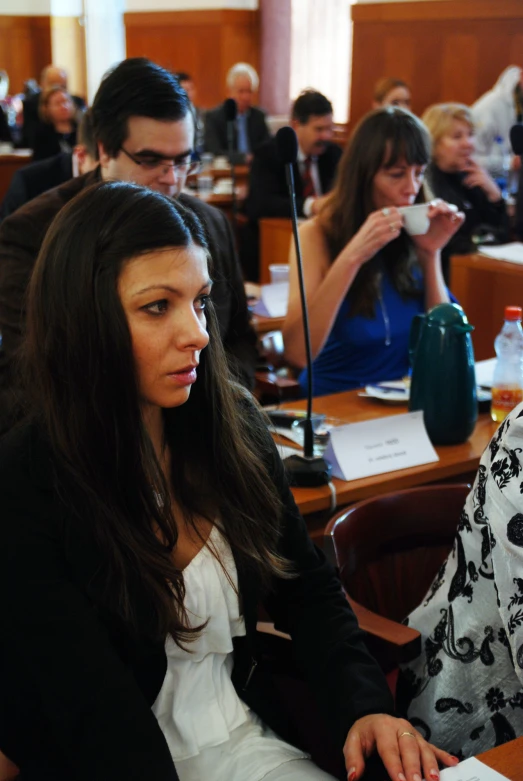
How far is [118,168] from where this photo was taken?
216cm

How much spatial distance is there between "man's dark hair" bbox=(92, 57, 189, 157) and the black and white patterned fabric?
1.21m

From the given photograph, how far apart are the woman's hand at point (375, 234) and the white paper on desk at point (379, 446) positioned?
0.64m

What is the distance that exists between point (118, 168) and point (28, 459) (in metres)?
1.17

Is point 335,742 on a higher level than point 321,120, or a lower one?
lower

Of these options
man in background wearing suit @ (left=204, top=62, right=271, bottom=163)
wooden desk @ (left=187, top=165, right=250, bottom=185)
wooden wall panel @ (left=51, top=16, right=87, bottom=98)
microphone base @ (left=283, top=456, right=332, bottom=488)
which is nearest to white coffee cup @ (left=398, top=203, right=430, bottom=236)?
microphone base @ (left=283, top=456, right=332, bottom=488)

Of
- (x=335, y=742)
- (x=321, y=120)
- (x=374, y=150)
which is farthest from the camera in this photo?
(x=321, y=120)

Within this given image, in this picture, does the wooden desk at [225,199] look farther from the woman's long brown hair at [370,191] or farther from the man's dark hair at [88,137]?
the woman's long brown hair at [370,191]

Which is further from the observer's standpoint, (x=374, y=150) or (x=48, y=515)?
(x=374, y=150)

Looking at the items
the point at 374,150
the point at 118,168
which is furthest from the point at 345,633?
the point at 374,150

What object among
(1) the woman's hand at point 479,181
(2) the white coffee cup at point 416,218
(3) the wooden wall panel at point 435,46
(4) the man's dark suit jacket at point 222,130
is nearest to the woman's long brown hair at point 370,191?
(2) the white coffee cup at point 416,218

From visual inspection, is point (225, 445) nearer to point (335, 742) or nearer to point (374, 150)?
point (335, 742)

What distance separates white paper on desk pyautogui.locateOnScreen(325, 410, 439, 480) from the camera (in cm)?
193

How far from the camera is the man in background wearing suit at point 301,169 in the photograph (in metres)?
5.49

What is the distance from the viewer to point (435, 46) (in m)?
7.96
